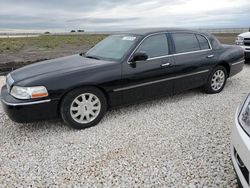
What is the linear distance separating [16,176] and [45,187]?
1.43ft

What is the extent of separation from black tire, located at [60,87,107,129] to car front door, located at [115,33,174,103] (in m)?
0.33

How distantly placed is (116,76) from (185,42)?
5.93ft

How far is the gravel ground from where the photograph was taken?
2760 millimetres

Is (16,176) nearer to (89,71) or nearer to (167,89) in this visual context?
(89,71)

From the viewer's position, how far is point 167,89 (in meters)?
4.82

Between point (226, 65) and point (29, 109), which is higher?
point (226, 65)

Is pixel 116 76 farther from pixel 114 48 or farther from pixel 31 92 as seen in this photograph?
pixel 31 92

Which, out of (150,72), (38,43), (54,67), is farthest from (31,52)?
(150,72)

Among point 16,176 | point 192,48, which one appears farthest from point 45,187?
point 192,48

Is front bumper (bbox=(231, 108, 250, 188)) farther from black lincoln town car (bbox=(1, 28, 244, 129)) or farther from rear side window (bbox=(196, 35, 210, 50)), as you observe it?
rear side window (bbox=(196, 35, 210, 50))

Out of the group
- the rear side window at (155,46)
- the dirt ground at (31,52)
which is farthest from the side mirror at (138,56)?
the dirt ground at (31,52)

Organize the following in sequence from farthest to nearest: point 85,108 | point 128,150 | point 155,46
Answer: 1. point 155,46
2. point 85,108
3. point 128,150

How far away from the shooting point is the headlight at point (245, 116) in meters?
2.11

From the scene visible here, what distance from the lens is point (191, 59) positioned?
5043 mm
